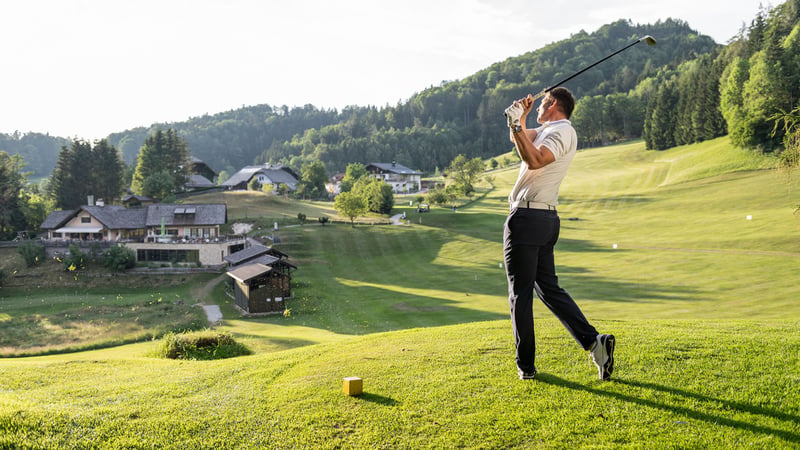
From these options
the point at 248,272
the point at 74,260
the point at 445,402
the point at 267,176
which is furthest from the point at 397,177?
the point at 445,402

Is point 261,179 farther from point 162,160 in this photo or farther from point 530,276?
point 530,276

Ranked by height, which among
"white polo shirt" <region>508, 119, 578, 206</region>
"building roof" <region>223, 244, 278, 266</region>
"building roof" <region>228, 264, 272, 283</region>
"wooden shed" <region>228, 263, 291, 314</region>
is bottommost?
"wooden shed" <region>228, 263, 291, 314</region>

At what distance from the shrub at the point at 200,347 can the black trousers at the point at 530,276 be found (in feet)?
31.3

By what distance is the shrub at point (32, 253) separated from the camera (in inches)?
2263

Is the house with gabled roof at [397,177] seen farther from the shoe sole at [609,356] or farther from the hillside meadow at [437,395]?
the shoe sole at [609,356]

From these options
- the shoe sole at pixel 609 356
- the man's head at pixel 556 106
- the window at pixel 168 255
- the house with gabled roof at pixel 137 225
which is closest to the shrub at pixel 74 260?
the house with gabled roof at pixel 137 225

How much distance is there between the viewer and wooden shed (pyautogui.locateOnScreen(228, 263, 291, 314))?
39.0m

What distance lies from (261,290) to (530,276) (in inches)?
1394

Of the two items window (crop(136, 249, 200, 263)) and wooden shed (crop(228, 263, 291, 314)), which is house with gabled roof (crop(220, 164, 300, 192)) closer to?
window (crop(136, 249, 200, 263))

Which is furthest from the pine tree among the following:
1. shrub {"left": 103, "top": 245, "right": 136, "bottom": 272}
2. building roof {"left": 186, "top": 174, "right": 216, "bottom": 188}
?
shrub {"left": 103, "top": 245, "right": 136, "bottom": 272}

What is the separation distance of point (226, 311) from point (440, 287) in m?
18.2

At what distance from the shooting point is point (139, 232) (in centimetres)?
6538

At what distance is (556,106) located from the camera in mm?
6824

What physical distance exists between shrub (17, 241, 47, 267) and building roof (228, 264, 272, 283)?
31.9m
